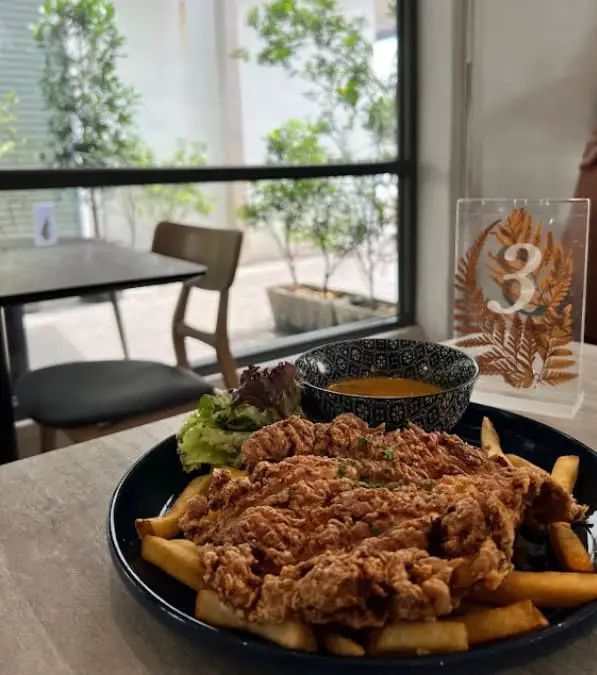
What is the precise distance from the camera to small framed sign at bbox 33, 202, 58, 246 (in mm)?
2689

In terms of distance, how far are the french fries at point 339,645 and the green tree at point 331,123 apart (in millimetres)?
2838

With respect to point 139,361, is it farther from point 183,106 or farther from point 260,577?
point 260,577

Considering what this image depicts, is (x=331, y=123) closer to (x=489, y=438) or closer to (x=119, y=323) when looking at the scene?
(x=119, y=323)

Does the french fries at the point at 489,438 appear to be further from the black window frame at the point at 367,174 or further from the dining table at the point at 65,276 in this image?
the black window frame at the point at 367,174


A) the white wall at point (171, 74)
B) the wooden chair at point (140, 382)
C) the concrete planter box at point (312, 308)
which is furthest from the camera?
the concrete planter box at point (312, 308)

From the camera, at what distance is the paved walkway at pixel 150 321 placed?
9.51 ft

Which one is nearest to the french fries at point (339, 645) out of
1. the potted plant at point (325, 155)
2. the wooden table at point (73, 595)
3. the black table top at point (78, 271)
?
the wooden table at point (73, 595)

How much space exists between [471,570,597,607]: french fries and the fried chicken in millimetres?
33

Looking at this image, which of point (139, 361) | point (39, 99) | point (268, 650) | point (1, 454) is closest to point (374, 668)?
point (268, 650)

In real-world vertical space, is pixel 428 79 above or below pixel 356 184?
above

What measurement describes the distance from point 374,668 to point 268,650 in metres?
0.09

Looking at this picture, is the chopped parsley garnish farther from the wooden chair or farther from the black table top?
the wooden chair

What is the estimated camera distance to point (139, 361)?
2.45 meters

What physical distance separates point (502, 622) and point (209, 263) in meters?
2.07
